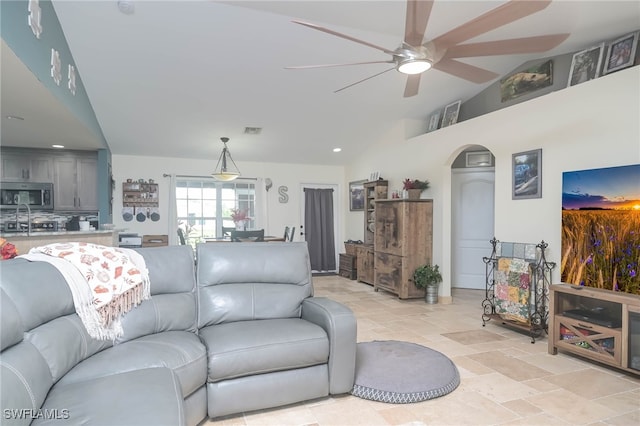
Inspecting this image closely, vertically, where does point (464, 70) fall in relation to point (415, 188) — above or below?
above

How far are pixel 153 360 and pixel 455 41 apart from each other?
250 centimetres

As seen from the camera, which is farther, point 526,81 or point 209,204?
point 209,204

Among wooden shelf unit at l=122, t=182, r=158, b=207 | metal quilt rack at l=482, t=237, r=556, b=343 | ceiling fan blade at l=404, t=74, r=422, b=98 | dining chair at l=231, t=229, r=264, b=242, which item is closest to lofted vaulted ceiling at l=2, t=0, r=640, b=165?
wooden shelf unit at l=122, t=182, r=158, b=207

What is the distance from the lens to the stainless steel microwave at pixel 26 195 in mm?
5492

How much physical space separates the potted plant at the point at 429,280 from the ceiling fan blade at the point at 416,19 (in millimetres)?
3677

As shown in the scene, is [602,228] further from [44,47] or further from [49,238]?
[49,238]

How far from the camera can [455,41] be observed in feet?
7.21

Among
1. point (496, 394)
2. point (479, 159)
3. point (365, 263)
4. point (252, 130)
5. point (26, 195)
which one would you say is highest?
point (252, 130)

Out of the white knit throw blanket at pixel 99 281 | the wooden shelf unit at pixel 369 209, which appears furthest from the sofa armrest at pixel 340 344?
the wooden shelf unit at pixel 369 209

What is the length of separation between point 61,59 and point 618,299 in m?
5.17

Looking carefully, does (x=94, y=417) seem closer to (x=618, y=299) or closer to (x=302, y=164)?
(x=618, y=299)

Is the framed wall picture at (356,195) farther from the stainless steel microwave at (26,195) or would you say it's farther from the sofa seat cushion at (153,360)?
the sofa seat cushion at (153,360)

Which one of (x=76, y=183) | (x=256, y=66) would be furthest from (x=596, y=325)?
(x=76, y=183)

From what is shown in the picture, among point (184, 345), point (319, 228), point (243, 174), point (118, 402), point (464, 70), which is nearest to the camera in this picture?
point (118, 402)
